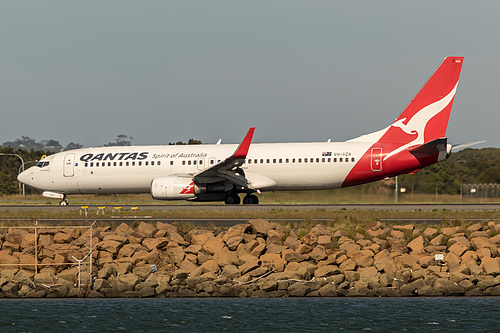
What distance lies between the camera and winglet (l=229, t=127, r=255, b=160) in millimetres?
39069

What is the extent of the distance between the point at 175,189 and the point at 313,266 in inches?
752

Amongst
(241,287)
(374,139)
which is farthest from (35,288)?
(374,139)

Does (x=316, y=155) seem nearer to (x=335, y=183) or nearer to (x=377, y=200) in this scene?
(x=335, y=183)

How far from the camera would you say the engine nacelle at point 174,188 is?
133ft

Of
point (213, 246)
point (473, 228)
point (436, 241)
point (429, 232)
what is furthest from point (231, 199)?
point (436, 241)

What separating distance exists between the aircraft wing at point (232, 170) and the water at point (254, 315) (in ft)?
63.1

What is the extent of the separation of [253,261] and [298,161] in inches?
747

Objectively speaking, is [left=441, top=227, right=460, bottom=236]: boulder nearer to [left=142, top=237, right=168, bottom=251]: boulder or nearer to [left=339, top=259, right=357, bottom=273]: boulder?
[left=339, top=259, right=357, bottom=273]: boulder

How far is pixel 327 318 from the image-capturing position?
18500mm

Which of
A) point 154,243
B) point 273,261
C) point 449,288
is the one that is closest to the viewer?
point 449,288

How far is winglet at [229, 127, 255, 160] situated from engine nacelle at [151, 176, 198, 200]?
3096mm

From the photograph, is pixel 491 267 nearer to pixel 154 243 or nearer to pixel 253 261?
pixel 253 261

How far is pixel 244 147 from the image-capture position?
1554 inches

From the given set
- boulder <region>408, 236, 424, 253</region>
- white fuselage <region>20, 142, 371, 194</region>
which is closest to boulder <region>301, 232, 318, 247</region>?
boulder <region>408, 236, 424, 253</region>
